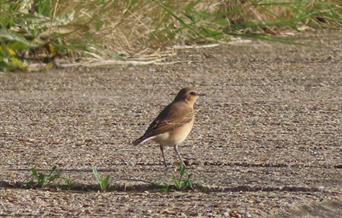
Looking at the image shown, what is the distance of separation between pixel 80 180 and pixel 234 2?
665cm

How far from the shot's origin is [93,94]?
1024 centimetres

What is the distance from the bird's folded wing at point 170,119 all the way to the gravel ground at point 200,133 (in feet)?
0.71

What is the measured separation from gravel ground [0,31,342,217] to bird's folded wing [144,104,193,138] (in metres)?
0.22

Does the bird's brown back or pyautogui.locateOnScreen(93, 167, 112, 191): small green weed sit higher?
pyautogui.locateOnScreen(93, 167, 112, 191): small green weed

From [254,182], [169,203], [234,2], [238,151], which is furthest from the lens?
[234,2]

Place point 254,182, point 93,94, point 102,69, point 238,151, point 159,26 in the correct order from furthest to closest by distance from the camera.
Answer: point 159,26 < point 102,69 < point 93,94 < point 238,151 < point 254,182

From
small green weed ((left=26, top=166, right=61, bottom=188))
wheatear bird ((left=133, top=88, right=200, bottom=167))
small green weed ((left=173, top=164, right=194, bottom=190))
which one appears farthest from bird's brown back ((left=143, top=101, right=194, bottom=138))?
small green weed ((left=26, top=166, right=61, bottom=188))

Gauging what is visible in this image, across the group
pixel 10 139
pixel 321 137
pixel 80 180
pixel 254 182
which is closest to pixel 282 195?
pixel 254 182

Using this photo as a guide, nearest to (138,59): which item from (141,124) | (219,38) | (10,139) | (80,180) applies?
(219,38)

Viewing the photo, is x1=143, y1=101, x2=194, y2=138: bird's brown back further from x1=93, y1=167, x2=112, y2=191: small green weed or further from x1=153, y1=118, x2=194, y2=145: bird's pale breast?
x1=93, y1=167, x2=112, y2=191: small green weed

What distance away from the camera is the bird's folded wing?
7.50 metres

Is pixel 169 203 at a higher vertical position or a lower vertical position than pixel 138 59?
higher

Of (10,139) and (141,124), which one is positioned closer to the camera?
(10,139)

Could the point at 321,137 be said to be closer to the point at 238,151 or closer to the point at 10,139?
the point at 238,151
